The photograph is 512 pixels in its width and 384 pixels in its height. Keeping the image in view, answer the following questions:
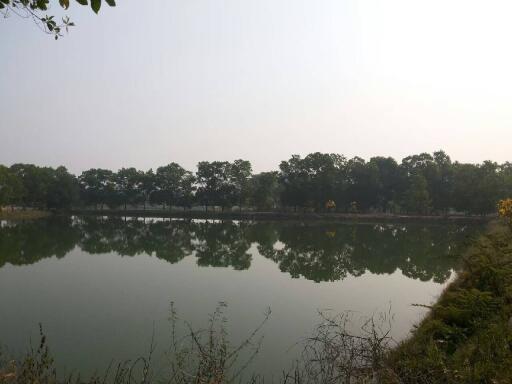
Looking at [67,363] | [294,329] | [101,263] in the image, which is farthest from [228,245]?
[67,363]

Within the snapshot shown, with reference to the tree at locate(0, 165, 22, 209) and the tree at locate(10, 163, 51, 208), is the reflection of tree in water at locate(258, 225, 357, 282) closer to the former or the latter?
the tree at locate(0, 165, 22, 209)

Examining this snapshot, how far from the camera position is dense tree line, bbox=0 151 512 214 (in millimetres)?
64875

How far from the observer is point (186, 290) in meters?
14.3

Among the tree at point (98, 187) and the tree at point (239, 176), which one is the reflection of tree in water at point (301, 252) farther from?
the tree at point (98, 187)

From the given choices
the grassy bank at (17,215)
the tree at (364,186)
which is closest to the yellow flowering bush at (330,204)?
the tree at (364,186)

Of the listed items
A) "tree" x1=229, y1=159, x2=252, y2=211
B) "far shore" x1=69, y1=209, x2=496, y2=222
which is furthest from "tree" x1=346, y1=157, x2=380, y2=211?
"tree" x1=229, y1=159, x2=252, y2=211

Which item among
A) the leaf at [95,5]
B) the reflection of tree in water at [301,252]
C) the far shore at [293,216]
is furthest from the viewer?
the far shore at [293,216]

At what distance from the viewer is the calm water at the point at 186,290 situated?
29.7 feet

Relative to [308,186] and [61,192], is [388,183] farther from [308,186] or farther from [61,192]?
[61,192]

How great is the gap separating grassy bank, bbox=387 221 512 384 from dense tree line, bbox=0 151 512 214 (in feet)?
187

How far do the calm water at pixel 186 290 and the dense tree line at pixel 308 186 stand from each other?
1614 inches

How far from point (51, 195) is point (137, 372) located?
8124 cm

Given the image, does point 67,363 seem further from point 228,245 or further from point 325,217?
point 325,217

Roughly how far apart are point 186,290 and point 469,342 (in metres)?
9.76
